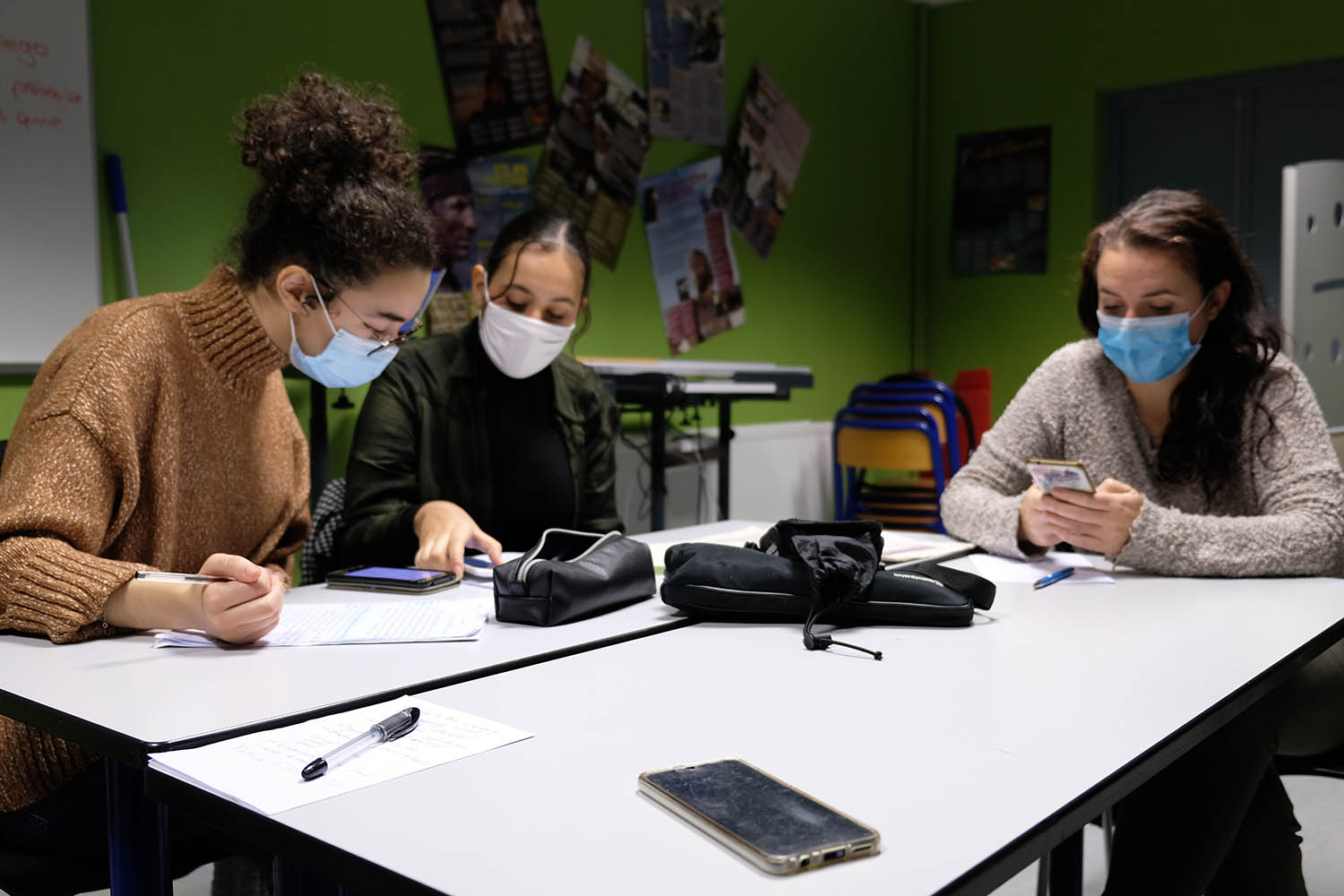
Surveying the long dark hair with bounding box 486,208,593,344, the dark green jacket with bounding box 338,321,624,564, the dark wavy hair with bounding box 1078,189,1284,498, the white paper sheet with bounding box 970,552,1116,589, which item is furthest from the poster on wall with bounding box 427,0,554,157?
the white paper sheet with bounding box 970,552,1116,589

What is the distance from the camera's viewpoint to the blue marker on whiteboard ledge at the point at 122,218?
100 inches

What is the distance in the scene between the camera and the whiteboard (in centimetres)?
239

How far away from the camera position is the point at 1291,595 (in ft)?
4.88

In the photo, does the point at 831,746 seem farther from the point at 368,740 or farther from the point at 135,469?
the point at 135,469

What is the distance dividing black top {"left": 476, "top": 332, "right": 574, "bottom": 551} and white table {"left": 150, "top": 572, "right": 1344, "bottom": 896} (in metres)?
0.79

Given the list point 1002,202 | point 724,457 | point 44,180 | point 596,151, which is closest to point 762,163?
point 596,151

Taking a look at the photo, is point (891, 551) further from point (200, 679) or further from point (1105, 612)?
point (200, 679)

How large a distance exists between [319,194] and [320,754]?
82 centimetres

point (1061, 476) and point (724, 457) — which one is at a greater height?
point (1061, 476)

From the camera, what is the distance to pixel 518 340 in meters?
1.99

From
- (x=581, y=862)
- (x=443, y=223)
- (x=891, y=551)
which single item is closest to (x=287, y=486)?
(x=891, y=551)

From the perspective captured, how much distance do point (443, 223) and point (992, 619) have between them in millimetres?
2330

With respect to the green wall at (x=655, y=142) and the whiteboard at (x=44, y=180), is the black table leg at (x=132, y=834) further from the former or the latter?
the whiteboard at (x=44, y=180)

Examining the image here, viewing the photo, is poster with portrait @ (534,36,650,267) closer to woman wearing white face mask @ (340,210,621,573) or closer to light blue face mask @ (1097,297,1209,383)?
woman wearing white face mask @ (340,210,621,573)
